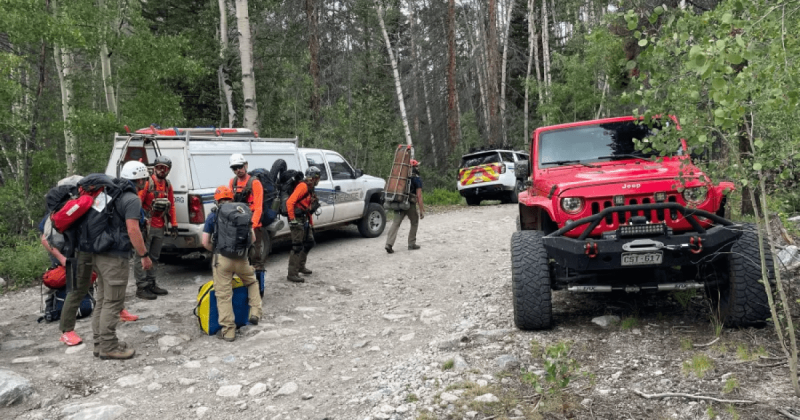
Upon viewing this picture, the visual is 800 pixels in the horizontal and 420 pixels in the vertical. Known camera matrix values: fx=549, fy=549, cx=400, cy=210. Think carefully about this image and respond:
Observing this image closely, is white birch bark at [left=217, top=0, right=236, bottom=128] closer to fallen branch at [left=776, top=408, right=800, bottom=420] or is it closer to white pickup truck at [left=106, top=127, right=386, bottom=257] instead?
white pickup truck at [left=106, top=127, right=386, bottom=257]

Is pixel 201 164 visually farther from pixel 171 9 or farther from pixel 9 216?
pixel 171 9

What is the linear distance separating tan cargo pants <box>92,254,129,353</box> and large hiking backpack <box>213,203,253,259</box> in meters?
0.89

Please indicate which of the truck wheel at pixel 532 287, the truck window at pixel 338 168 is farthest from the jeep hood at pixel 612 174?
the truck window at pixel 338 168

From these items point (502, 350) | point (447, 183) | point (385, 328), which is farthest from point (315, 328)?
point (447, 183)

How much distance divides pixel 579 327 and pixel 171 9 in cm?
1887

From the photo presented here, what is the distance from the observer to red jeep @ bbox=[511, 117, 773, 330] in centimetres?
423

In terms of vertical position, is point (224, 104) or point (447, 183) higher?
point (224, 104)

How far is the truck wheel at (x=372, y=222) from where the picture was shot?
11594mm

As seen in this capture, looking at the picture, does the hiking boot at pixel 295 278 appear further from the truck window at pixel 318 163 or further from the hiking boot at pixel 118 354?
the hiking boot at pixel 118 354

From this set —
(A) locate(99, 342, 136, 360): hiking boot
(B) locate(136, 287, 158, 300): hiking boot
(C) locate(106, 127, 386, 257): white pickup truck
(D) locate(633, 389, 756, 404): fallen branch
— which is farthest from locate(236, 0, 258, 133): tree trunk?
(D) locate(633, 389, 756, 404): fallen branch

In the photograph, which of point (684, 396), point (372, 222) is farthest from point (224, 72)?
point (684, 396)

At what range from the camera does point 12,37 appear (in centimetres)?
925

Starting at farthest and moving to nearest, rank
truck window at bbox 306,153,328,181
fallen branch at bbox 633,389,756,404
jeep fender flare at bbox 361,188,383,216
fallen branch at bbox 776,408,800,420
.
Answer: jeep fender flare at bbox 361,188,383,216 < truck window at bbox 306,153,328,181 < fallen branch at bbox 633,389,756,404 < fallen branch at bbox 776,408,800,420

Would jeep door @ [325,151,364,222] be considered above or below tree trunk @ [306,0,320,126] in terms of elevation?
below
